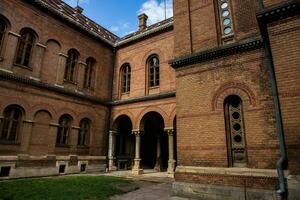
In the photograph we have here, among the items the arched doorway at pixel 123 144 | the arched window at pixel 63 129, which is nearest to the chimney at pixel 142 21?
the arched doorway at pixel 123 144

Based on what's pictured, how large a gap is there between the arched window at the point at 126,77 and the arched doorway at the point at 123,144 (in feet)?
7.22

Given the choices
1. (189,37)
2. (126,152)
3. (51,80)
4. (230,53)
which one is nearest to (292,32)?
(230,53)

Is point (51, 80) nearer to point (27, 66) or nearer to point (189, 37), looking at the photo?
point (27, 66)

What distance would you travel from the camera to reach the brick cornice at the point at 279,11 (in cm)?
564

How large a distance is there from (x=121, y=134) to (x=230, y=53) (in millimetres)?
12480

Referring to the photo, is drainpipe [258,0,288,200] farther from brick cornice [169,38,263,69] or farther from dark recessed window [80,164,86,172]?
dark recessed window [80,164,86,172]

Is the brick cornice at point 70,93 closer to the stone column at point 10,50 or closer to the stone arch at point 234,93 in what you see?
the stone column at point 10,50

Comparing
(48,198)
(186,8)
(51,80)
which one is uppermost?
(186,8)

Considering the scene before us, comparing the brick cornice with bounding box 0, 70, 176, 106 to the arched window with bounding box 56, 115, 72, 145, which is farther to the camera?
the arched window with bounding box 56, 115, 72, 145

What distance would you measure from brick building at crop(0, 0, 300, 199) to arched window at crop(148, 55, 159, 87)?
0.08 m

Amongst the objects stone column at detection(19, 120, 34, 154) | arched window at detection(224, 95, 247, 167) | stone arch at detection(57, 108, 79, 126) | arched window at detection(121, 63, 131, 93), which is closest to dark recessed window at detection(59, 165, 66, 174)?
stone column at detection(19, 120, 34, 154)

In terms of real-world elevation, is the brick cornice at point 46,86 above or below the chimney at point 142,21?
below

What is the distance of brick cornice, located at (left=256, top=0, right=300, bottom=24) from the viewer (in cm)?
564

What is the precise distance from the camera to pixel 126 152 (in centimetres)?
1828
